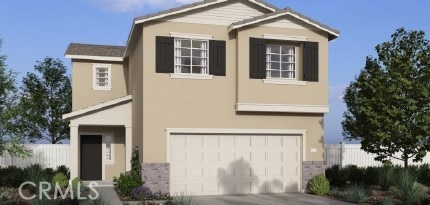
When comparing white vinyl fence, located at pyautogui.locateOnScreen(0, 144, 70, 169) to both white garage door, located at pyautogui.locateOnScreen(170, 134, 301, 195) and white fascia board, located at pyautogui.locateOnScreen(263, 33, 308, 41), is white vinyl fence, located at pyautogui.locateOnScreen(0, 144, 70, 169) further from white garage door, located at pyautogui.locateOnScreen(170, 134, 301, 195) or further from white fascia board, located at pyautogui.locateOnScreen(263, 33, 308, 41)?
white fascia board, located at pyautogui.locateOnScreen(263, 33, 308, 41)

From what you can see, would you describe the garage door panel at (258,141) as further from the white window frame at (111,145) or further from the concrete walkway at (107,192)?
the white window frame at (111,145)

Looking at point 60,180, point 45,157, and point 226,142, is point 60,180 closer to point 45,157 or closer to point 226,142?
point 45,157

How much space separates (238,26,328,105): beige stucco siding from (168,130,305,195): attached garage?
1.40m

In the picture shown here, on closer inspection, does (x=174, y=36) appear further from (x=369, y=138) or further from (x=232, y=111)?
(x=369, y=138)

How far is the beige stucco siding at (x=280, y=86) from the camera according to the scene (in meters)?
17.7

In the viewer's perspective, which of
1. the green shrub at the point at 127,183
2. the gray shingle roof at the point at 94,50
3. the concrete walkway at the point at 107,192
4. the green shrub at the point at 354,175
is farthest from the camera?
the gray shingle roof at the point at 94,50

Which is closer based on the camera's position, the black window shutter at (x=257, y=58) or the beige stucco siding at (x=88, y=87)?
the black window shutter at (x=257, y=58)

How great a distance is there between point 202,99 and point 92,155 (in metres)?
7.72

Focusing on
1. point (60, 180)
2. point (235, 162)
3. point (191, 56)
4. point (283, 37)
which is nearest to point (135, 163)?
point (60, 180)

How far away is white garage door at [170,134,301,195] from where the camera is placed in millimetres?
17547

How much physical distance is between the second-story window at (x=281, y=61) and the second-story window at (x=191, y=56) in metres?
2.51

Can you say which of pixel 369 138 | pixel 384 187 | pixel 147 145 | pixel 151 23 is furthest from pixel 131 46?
pixel 384 187

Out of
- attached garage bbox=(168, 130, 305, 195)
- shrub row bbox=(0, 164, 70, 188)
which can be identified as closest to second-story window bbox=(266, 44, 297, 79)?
attached garage bbox=(168, 130, 305, 195)

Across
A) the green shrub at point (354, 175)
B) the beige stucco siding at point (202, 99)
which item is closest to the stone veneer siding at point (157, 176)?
the beige stucco siding at point (202, 99)
